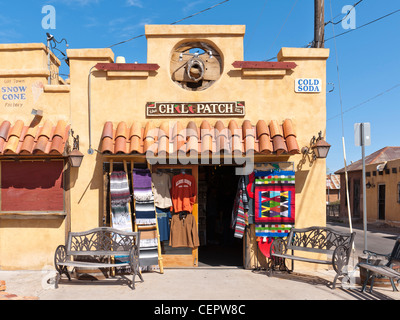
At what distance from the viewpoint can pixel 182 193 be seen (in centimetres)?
846

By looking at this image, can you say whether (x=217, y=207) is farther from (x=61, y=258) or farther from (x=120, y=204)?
(x=61, y=258)

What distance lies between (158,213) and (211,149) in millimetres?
2107

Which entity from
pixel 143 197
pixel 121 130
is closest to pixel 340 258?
pixel 143 197

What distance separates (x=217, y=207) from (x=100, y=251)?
18.2 ft

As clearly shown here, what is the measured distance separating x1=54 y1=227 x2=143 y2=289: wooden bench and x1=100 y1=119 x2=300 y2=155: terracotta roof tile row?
1.91 metres

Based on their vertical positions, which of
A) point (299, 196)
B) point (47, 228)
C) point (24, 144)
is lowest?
point (47, 228)

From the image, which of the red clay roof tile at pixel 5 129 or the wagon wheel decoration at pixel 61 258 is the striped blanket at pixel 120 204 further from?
the red clay roof tile at pixel 5 129

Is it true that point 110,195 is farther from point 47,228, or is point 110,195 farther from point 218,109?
point 218,109

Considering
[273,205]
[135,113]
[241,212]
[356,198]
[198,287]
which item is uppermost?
[135,113]

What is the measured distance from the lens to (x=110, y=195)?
8164 mm

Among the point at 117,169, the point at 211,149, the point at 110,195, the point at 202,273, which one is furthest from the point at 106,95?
the point at 202,273

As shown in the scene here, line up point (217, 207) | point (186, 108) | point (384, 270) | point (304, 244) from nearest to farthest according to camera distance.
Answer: point (384, 270), point (304, 244), point (186, 108), point (217, 207)

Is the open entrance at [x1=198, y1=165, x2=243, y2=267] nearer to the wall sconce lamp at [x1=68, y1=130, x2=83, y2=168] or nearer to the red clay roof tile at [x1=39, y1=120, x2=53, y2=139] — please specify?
the wall sconce lamp at [x1=68, y1=130, x2=83, y2=168]

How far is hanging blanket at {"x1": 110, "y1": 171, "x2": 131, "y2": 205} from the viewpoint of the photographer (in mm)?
8117
